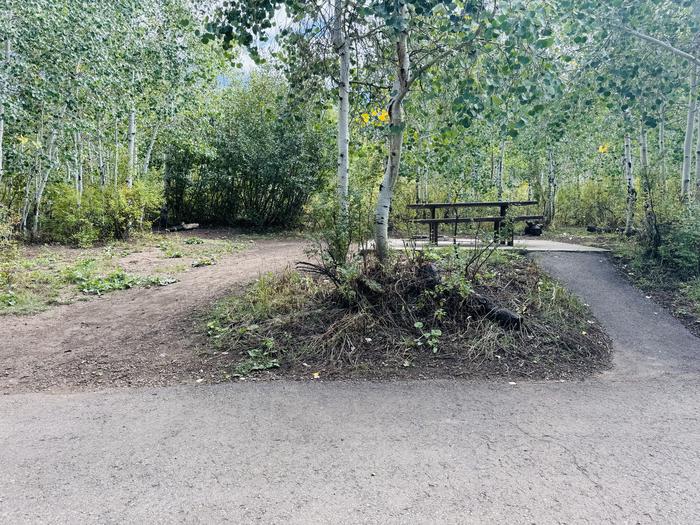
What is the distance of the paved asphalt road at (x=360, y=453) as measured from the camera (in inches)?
86.9

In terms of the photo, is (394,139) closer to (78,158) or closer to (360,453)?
(360,453)

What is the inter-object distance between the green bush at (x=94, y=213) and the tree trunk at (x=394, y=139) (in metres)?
7.93

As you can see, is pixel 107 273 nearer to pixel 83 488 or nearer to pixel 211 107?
pixel 83 488

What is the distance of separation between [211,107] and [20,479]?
13.1 m

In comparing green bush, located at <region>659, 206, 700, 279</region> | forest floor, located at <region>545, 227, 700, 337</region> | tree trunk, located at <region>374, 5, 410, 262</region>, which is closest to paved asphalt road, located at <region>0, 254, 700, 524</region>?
forest floor, located at <region>545, 227, 700, 337</region>

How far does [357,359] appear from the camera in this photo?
13.6ft


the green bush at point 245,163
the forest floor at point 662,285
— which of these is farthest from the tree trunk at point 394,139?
the green bush at point 245,163

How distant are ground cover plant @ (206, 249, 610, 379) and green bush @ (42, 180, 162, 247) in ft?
22.4

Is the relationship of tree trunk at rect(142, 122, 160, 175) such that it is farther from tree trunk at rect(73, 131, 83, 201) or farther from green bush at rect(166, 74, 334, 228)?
tree trunk at rect(73, 131, 83, 201)

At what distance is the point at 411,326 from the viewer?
4641mm

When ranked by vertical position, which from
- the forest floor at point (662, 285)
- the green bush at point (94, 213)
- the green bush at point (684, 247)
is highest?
the green bush at point (94, 213)

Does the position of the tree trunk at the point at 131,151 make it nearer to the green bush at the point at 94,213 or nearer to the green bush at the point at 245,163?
the green bush at the point at 94,213

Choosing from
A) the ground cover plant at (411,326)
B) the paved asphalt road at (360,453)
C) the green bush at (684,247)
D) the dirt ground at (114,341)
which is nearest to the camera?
the paved asphalt road at (360,453)

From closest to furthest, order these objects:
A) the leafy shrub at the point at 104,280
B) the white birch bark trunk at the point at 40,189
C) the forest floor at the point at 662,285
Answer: the forest floor at the point at 662,285 → the leafy shrub at the point at 104,280 → the white birch bark trunk at the point at 40,189
